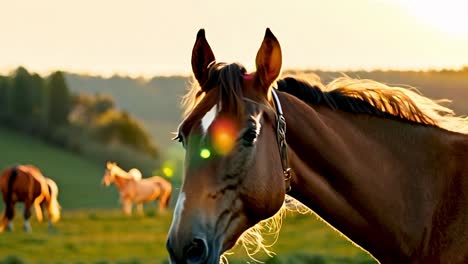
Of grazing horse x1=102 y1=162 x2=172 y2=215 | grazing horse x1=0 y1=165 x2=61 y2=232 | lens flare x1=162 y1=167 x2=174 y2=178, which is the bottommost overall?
lens flare x1=162 y1=167 x2=174 y2=178

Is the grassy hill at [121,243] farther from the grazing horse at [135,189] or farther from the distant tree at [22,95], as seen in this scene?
the distant tree at [22,95]

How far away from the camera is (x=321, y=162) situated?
5105 millimetres

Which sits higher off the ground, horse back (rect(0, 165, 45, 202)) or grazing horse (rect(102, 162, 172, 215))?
horse back (rect(0, 165, 45, 202))

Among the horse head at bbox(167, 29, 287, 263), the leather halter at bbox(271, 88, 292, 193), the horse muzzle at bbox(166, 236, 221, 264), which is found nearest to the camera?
the horse muzzle at bbox(166, 236, 221, 264)

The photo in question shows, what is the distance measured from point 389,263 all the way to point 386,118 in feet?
2.94

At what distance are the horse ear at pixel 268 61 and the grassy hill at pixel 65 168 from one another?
3031 cm

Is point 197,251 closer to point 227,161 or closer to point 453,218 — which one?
point 227,161

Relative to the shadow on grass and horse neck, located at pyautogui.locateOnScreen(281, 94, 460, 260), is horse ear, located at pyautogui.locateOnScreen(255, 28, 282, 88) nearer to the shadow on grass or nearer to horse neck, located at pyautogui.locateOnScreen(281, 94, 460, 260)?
horse neck, located at pyautogui.locateOnScreen(281, 94, 460, 260)

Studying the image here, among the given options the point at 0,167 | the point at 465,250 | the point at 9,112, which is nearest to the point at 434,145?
the point at 465,250

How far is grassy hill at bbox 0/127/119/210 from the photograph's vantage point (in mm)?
36500

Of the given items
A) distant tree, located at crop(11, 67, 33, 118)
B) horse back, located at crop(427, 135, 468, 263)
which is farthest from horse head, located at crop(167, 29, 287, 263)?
distant tree, located at crop(11, 67, 33, 118)

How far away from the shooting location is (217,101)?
15.1 ft

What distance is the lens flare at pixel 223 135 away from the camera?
443 cm

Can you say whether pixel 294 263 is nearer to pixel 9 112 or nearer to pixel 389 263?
pixel 389 263
